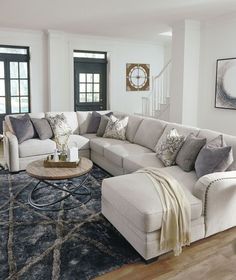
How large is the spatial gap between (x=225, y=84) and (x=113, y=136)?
91.0 inches

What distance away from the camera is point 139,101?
27.7ft

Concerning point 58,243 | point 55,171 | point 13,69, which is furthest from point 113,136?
point 13,69

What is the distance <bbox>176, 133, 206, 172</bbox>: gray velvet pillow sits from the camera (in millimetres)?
3225

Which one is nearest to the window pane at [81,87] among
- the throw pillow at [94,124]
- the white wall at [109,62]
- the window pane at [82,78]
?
the window pane at [82,78]

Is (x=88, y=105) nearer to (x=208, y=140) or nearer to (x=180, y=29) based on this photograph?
(x=180, y=29)

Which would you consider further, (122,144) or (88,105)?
(88,105)

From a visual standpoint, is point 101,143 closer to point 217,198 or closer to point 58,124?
point 58,124

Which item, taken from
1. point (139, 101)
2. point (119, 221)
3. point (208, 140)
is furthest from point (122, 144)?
point (139, 101)

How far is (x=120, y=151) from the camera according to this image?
4.21 m

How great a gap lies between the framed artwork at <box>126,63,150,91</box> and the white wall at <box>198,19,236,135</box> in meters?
2.66

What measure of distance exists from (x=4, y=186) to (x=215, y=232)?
279cm

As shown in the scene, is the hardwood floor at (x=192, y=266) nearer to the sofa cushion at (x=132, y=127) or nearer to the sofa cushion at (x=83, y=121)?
the sofa cushion at (x=132, y=127)

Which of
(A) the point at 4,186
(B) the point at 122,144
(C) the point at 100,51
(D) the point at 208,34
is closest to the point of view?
(A) the point at 4,186

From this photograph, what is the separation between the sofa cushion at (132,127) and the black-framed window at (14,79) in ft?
10.5
